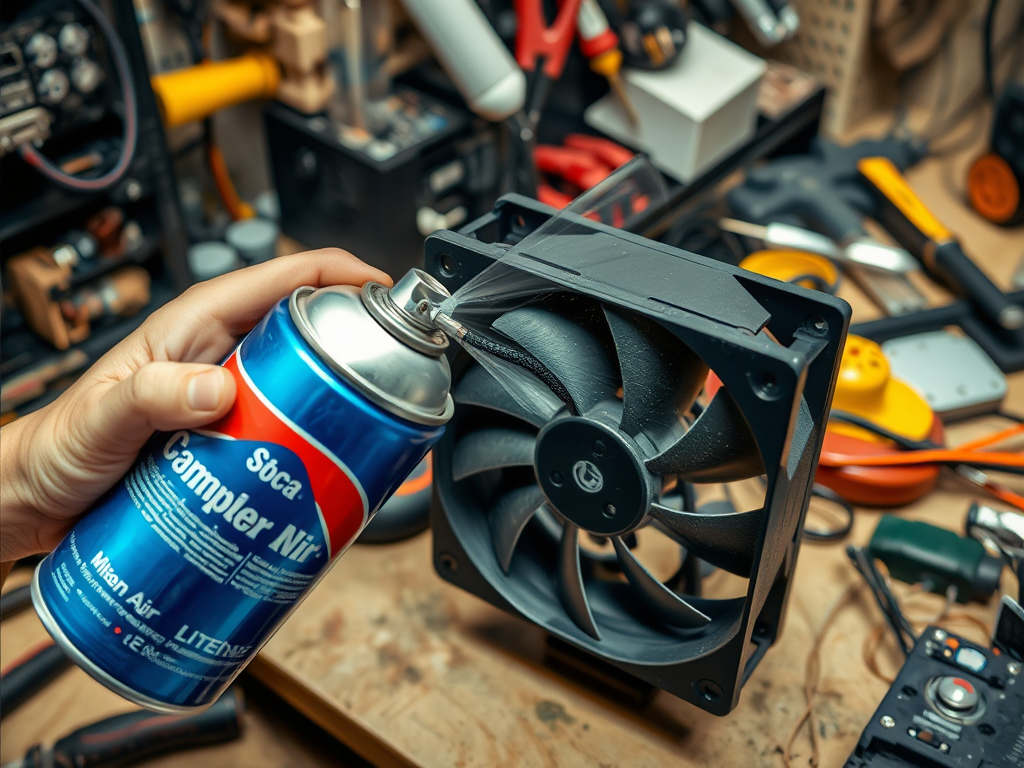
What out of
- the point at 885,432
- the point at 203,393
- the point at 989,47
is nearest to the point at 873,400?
the point at 885,432

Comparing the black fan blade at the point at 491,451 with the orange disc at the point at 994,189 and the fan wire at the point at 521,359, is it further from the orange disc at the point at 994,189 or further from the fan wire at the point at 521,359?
the orange disc at the point at 994,189

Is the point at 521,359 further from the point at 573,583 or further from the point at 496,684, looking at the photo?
the point at 496,684

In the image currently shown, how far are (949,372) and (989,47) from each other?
0.75 m

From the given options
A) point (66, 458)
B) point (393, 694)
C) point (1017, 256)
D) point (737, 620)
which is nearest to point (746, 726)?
point (737, 620)

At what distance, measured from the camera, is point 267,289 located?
827 mm

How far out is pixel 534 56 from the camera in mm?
1372

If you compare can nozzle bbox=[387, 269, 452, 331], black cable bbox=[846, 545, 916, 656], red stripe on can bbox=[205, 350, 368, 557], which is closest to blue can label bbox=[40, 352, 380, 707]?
red stripe on can bbox=[205, 350, 368, 557]

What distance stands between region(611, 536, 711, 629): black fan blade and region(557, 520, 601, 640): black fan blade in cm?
4

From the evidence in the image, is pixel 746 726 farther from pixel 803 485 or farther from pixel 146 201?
pixel 146 201

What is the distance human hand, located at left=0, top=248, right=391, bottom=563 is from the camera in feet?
2.13

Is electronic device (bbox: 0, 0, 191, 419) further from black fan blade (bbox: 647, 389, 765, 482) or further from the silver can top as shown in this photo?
black fan blade (bbox: 647, 389, 765, 482)

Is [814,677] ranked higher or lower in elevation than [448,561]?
lower

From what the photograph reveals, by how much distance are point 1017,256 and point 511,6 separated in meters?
0.89

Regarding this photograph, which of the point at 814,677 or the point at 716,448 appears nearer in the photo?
the point at 716,448
